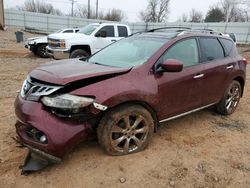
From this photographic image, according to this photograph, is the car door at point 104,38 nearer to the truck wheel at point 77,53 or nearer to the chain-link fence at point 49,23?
the truck wheel at point 77,53

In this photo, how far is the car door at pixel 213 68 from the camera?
4.04m

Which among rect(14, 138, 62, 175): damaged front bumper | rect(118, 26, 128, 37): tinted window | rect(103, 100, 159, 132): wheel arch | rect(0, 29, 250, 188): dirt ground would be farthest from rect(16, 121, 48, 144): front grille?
rect(118, 26, 128, 37): tinted window

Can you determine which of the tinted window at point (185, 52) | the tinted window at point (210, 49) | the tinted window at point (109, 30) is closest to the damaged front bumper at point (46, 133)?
the tinted window at point (185, 52)

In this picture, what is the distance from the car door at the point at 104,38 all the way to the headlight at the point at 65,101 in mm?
7375

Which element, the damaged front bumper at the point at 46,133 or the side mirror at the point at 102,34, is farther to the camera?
the side mirror at the point at 102,34

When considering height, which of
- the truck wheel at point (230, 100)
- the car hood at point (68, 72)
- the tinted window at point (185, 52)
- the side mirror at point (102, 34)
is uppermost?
the side mirror at point (102, 34)

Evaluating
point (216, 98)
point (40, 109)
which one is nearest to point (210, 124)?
point (216, 98)

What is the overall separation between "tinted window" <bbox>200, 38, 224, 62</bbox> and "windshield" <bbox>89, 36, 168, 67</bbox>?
0.81 meters

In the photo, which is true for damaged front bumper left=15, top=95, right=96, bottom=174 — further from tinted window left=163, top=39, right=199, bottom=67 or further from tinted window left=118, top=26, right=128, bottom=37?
tinted window left=118, top=26, right=128, bottom=37

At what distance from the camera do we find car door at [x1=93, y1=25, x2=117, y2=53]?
9969 mm

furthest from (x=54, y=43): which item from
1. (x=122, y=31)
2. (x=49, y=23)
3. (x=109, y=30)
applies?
(x=49, y=23)

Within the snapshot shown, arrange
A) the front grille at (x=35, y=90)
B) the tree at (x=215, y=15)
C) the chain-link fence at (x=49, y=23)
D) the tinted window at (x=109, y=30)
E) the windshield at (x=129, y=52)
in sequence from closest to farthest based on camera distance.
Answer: the front grille at (x=35, y=90)
the windshield at (x=129, y=52)
the tinted window at (x=109, y=30)
the chain-link fence at (x=49, y=23)
the tree at (x=215, y=15)

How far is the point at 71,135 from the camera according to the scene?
107 inches

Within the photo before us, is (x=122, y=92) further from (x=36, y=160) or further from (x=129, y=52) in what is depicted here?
(x=36, y=160)
